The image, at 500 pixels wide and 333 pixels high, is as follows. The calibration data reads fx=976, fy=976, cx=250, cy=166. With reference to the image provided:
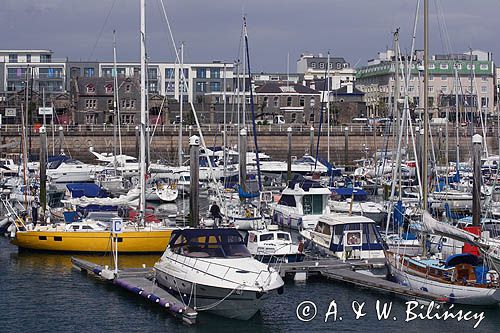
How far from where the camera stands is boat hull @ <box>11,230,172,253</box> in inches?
1688

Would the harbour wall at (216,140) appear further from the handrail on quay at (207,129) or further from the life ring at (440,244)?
the life ring at (440,244)

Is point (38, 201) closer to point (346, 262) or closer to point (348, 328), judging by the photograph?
point (346, 262)

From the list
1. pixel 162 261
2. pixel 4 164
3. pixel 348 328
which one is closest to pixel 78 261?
pixel 162 261

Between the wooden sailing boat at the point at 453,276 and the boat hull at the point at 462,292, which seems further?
the wooden sailing boat at the point at 453,276

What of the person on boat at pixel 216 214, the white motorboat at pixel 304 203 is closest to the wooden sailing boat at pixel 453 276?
the person on boat at pixel 216 214

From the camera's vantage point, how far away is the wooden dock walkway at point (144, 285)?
101ft

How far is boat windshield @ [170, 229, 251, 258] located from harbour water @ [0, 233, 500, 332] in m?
2.05

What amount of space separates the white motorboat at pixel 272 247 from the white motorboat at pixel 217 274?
6427 millimetres

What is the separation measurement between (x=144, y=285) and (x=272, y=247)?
6.58 m

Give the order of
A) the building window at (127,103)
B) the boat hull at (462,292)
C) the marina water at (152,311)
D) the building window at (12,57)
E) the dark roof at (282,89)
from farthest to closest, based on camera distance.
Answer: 1. the building window at (12,57)
2. the dark roof at (282,89)
3. the building window at (127,103)
4. the boat hull at (462,292)
5. the marina water at (152,311)


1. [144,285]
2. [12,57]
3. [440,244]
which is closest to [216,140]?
[440,244]

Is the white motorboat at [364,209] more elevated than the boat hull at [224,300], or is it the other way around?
the white motorboat at [364,209]

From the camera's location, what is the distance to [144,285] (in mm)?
34844

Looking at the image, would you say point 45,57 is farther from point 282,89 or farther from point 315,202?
point 315,202
